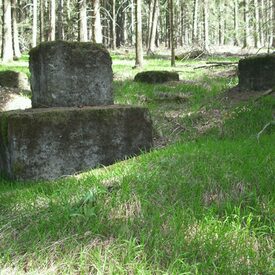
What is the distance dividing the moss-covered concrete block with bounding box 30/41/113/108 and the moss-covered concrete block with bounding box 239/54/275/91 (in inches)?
153

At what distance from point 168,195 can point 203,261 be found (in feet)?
3.78

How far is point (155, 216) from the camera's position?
3.78 meters

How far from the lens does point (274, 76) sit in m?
9.24

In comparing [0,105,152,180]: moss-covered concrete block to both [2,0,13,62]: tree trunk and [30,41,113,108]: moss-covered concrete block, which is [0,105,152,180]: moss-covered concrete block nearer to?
[30,41,113,108]: moss-covered concrete block

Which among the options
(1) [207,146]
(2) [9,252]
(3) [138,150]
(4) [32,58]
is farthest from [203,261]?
(4) [32,58]

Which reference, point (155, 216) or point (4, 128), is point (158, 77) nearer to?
point (4, 128)

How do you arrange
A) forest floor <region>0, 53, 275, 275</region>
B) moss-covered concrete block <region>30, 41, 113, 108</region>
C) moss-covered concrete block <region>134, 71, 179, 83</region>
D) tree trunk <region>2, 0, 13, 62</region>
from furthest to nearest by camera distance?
tree trunk <region>2, 0, 13, 62</region> → moss-covered concrete block <region>134, 71, 179, 83</region> → moss-covered concrete block <region>30, 41, 113, 108</region> → forest floor <region>0, 53, 275, 275</region>

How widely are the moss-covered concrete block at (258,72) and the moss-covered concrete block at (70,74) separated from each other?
153 inches

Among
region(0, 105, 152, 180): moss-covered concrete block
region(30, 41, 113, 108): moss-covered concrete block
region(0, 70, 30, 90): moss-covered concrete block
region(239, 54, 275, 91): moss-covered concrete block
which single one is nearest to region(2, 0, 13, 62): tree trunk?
region(0, 70, 30, 90): moss-covered concrete block

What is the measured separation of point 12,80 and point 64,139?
7323 mm

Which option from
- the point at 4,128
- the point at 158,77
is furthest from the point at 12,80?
the point at 4,128

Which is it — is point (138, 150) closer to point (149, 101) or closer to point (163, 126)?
point (163, 126)

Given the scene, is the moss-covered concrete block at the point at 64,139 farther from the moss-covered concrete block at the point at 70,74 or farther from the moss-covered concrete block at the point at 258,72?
the moss-covered concrete block at the point at 258,72

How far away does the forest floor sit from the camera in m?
3.17
